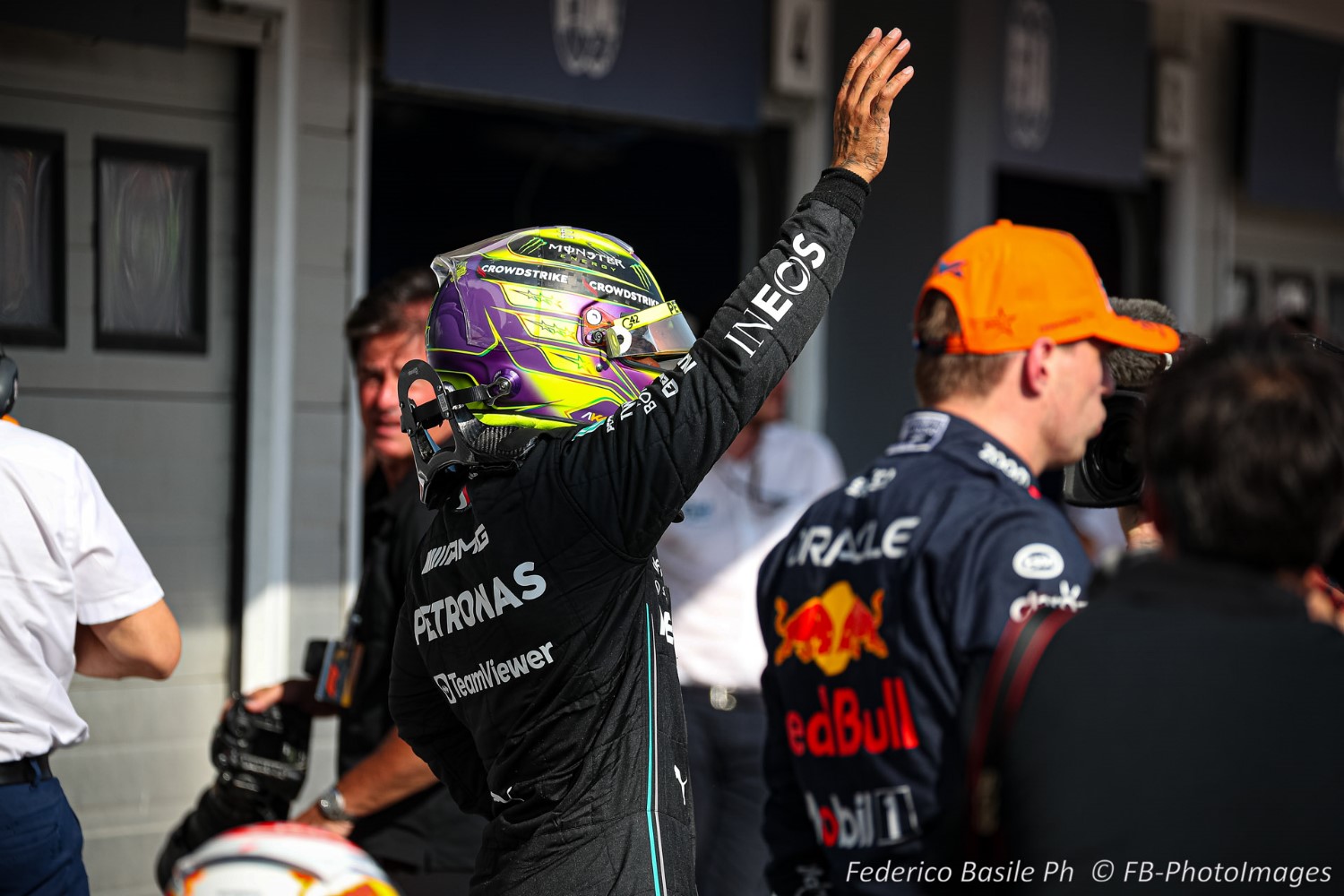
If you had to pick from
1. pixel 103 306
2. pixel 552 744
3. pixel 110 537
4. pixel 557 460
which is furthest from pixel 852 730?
pixel 103 306

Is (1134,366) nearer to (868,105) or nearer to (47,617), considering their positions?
(868,105)

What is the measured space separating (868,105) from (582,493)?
0.68m

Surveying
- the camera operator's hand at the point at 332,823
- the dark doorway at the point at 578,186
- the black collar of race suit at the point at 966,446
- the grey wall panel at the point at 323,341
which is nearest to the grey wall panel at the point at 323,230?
the grey wall panel at the point at 323,341

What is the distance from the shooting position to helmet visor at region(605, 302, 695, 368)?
7.03 feet

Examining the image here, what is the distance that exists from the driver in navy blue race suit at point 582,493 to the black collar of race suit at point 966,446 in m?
0.38

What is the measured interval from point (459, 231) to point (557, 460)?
16.2 feet

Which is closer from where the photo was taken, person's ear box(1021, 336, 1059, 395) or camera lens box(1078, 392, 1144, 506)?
person's ear box(1021, 336, 1059, 395)

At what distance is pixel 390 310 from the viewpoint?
3279mm

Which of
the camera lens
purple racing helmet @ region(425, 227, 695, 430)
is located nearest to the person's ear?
the camera lens

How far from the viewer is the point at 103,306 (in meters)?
4.45

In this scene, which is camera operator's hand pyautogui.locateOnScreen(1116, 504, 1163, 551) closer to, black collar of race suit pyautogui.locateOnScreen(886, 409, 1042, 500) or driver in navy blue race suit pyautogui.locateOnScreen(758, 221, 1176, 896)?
driver in navy blue race suit pyautogui.locateOnScreen(758, 221, 1176, 896)

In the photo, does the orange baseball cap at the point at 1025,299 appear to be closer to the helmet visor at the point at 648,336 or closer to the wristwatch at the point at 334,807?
the helmet visor at the point at 648,336

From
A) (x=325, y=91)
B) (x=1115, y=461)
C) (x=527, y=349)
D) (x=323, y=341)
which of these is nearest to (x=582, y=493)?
(x=527, y=349)

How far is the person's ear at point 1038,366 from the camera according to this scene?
229 centimetres
